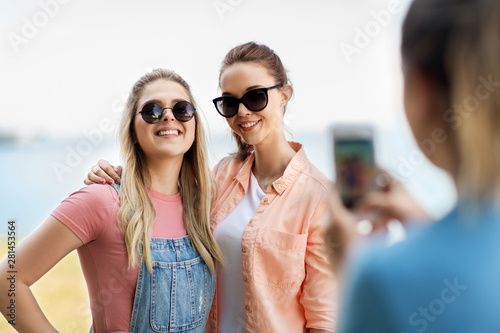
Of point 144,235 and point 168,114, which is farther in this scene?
point 168,114

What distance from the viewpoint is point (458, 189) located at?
1.41ft

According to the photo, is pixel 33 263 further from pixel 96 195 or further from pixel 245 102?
pixel 245 102

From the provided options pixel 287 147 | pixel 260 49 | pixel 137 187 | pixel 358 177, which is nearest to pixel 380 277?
pixel 358 177

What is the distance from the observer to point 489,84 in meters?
0.40

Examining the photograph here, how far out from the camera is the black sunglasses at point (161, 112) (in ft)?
4.99

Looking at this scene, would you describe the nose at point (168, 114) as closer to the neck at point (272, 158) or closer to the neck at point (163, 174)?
the neck at point (163, 174)

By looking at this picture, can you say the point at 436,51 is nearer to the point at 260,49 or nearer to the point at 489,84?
the point at 489,84

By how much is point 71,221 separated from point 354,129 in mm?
998

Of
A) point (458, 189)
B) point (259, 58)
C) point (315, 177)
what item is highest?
point (259, 58)

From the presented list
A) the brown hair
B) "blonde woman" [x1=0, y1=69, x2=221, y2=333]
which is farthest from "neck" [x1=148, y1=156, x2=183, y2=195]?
the brown hair

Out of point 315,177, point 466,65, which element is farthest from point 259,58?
point 466,65

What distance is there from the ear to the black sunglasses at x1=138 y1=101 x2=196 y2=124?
1.40 feet

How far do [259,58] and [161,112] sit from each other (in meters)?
0.47

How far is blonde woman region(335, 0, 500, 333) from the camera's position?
0.41 metres
